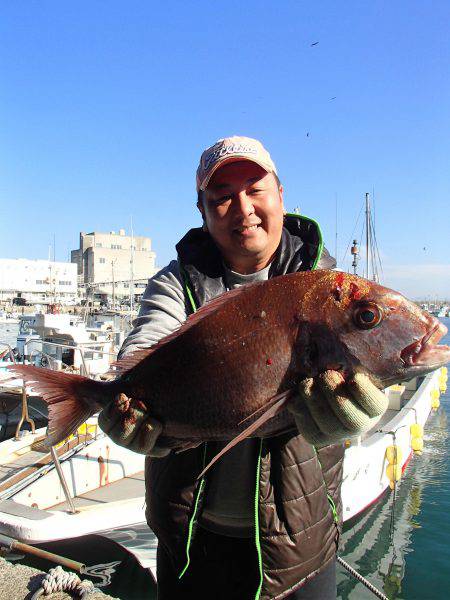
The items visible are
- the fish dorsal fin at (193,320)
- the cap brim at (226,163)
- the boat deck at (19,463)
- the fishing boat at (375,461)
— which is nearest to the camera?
the fish dorsal fin at (193,320)

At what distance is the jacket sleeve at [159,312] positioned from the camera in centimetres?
232

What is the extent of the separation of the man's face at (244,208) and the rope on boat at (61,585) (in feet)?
10.3

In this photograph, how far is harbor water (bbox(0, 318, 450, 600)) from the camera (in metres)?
8.03

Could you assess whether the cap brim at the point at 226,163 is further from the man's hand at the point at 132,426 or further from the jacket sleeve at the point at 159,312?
the man's hand at the point at 132,426

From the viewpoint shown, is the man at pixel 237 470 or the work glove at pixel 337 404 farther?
the man at pixel 237 470

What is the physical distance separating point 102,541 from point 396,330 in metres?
8.21

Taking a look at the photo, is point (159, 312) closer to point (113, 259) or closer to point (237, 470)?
point (237, 470)

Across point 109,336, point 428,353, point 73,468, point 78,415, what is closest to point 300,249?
point 428,353

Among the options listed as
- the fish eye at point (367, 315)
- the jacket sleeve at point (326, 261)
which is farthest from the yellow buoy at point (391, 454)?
the fish eye at point (367, 315)

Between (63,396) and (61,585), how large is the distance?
8.57 feet

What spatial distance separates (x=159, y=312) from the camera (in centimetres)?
242

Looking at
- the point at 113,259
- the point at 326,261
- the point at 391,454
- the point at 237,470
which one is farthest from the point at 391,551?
the point at 113,259

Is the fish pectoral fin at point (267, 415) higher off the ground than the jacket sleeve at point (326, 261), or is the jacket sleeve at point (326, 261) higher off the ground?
the jacket sleeve at point (326, 261)

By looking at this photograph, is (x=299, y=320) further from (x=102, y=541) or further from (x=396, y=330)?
(x=102, y=541)
